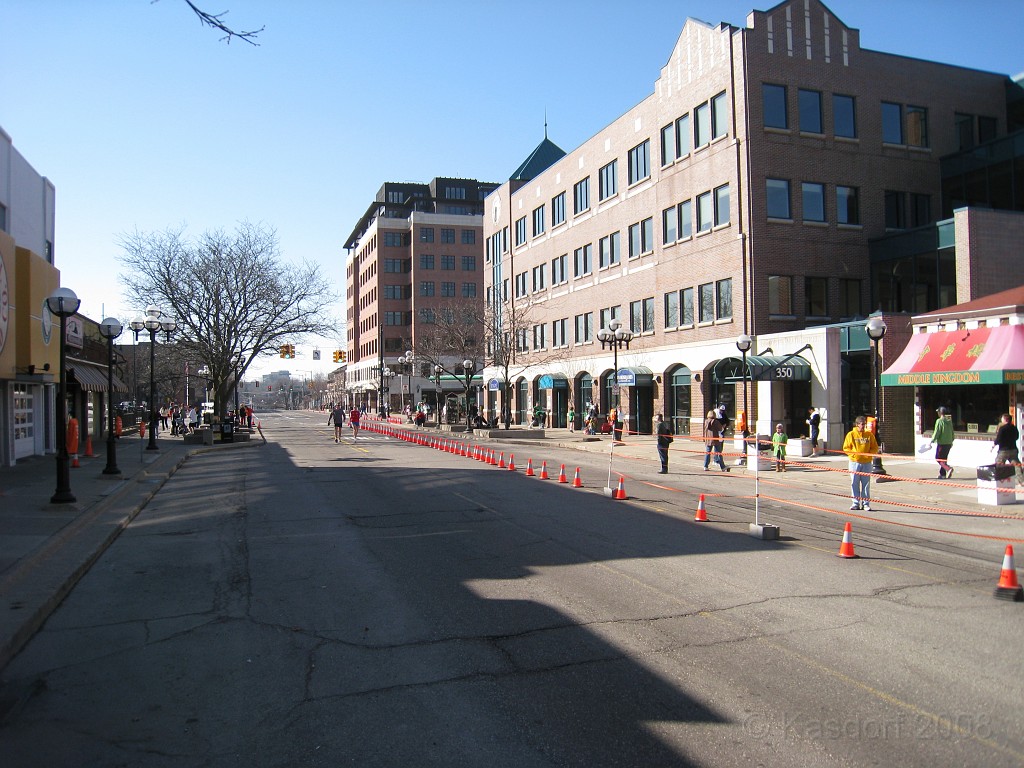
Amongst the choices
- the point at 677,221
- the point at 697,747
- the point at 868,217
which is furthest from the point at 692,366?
the point at 697,747

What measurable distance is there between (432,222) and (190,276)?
61.0 meters

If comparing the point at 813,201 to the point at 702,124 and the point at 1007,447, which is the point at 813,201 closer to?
the point at 702,124

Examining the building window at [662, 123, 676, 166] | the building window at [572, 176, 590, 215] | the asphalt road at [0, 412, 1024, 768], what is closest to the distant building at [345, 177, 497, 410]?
the building window at [572, 176, 590, 215]

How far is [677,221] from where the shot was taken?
117 ft

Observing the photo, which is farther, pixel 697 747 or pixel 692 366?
pixel 692 366

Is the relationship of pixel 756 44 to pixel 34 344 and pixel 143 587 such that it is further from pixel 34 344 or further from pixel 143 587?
pixel 143 587

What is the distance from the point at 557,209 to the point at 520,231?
6965 millimetres

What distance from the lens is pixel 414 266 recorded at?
9500 cm

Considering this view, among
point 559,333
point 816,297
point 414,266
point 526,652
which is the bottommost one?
point 526,652

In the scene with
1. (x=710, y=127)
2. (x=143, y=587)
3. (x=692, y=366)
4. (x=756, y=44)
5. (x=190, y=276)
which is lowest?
(x=143, y=587)

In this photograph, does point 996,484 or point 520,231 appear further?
point 520,231

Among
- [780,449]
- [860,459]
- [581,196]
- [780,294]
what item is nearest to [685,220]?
[780,294]

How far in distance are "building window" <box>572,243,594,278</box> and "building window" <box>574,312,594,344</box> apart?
2.54 m

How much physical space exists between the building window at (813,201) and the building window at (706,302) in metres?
4.80
